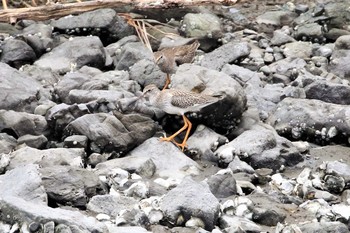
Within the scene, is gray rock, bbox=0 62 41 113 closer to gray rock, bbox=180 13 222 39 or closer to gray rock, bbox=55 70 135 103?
gray rock, bbox=55 70 135 103

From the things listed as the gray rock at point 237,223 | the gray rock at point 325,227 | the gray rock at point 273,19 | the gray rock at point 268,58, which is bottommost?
the gray rock at point 273,19

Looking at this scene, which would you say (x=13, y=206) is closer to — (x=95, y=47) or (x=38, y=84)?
(x=38, y=84)

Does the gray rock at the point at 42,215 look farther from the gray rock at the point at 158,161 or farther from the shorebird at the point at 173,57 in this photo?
the shorebird at the point at 173,57

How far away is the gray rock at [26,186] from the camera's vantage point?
22.5ft

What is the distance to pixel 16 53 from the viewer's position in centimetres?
1129

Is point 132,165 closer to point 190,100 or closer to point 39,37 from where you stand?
point 190,100

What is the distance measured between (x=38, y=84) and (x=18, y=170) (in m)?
3.29

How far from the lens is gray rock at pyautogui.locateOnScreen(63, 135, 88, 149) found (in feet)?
28.3

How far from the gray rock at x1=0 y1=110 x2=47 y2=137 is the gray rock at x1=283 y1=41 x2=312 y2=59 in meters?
4.50

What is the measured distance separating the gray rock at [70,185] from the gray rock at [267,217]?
1.46 metres

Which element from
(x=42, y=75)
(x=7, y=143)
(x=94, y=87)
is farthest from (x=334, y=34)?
(x=7, y=143)

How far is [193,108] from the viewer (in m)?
9.12

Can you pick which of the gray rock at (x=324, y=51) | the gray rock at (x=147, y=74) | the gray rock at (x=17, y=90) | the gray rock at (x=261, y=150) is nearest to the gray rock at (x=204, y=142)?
the gray rock at (x=261, y=150)

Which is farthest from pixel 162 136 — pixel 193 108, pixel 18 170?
pixel 18 170
